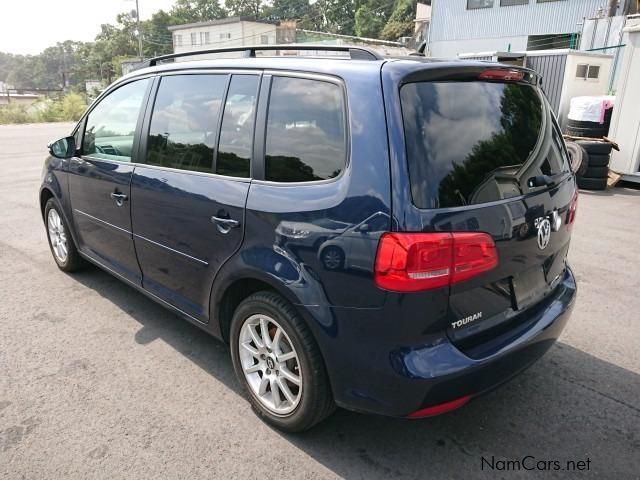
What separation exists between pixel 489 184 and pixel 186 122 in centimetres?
185

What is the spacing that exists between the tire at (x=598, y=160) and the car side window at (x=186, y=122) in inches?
300

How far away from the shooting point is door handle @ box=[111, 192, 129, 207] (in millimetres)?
3436

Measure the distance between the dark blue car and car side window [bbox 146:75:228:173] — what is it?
0.04 ft

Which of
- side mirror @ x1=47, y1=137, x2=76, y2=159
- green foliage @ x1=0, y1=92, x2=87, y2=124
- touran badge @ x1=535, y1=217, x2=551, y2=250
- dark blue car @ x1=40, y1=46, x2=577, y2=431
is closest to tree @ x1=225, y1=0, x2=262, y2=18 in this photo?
green foliage @ x1=0, y1=92, x2=87, y2=124

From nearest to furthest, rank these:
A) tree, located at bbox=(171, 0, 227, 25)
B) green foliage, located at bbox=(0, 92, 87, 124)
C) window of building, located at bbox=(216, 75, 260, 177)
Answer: window of building, located at bbox=(216, 75, 260, 177), green foliage, located at bbox=(0, 92, 87, 124), tree, located at bbox=(171, 0, 227, 25)

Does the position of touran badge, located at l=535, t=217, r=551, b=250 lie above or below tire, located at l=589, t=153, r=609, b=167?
above

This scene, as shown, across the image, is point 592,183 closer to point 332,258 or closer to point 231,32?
point 332,258

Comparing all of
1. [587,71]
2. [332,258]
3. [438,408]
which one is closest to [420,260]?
[332,258]

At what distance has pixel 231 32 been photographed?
2363 inches

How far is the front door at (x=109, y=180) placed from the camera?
3518mm

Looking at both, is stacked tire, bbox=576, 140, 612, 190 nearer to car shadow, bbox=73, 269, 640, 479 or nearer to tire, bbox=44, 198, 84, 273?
car shadow, bbox=73, 269, 640, 479

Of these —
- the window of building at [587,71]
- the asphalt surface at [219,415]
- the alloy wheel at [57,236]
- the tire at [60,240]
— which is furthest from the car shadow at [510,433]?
the window of building at [587,71]

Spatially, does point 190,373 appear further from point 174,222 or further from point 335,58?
point 335,58

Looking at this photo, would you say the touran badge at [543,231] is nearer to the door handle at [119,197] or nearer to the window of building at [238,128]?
the window of building at [238,128]
